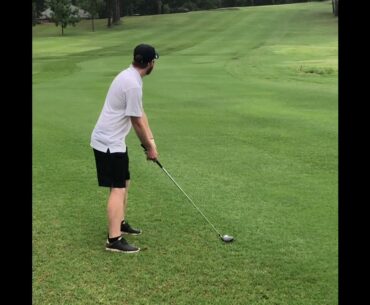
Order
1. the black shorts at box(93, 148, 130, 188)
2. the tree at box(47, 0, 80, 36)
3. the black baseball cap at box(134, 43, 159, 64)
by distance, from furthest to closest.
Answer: the tree at box(47, 0, 80, 36)
the black shorts at box(93, 148, 130, 188)
the black baseball cap at box(134, 43, 159, 64)

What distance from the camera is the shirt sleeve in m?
5.24

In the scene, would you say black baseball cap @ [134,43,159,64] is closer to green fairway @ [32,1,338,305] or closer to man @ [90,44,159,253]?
man @ [90,44,159,253]

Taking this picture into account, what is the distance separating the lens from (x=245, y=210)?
6.66 meters

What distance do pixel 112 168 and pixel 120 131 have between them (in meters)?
0.37

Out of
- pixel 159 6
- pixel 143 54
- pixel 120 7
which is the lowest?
pixel 143 54

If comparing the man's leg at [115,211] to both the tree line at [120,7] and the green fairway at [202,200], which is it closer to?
the green fairway at [202,200]

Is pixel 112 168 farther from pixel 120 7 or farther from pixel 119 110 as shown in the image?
pixel 120 7

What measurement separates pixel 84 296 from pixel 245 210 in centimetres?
267

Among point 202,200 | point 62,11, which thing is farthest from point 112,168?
point 62,11

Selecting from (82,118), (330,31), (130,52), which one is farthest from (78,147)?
(330,31)

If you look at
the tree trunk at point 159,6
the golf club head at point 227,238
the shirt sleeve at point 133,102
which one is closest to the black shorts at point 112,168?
the shirt sleeve at point 133,102

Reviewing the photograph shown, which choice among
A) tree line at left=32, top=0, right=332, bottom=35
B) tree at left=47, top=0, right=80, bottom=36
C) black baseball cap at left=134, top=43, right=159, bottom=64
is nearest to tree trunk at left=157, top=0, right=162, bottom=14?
tree line at left=32, top=0, right=332, bottom=35

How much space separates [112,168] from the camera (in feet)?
17.9
